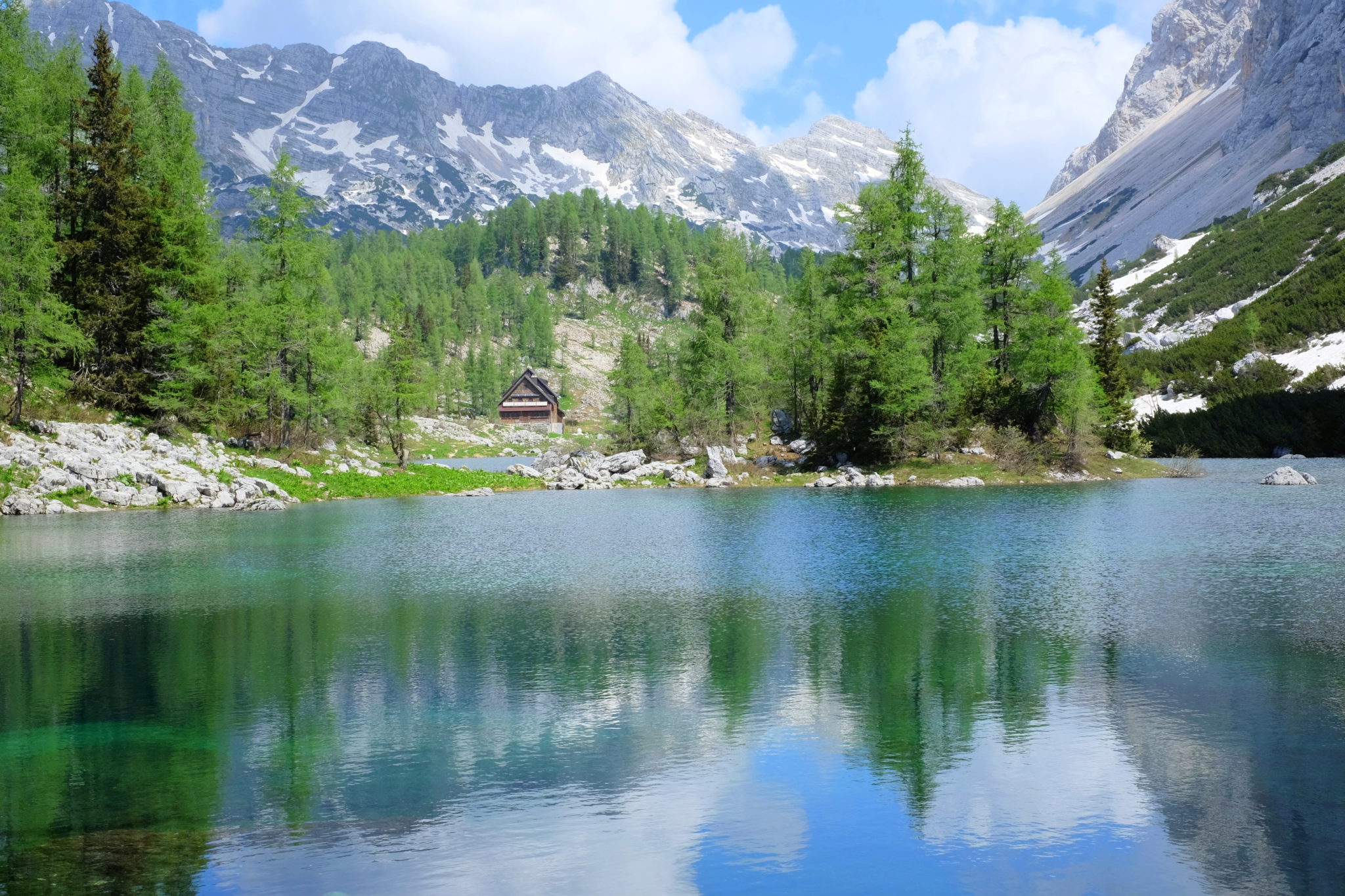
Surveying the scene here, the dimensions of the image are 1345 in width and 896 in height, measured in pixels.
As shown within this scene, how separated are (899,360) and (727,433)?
54.8 feet

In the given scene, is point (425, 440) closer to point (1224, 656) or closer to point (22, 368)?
point (22, 368)

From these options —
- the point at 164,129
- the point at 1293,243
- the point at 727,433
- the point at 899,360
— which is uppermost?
the point at 1293,243

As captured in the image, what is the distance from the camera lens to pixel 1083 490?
185 feet

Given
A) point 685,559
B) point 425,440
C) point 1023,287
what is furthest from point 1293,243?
point 685,559

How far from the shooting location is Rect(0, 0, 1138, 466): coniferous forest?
55.4 metres

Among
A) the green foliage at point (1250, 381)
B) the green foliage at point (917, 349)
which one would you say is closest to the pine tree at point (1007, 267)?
the green foliage at point (917, 349)

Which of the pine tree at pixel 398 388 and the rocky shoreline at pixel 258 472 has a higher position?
the pine tree at pixel 398 388

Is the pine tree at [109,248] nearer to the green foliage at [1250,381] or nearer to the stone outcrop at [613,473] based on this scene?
the stone outcrop at [613,473]

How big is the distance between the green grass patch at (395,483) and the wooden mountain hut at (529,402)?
94.6 meters

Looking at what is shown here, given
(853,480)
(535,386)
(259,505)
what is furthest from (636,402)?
(535,386)

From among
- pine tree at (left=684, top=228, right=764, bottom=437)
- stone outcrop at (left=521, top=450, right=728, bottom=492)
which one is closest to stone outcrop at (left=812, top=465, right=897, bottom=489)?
stone outcrop at (left=521, top=450, right=728, bottom=492)

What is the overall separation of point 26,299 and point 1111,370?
268ft

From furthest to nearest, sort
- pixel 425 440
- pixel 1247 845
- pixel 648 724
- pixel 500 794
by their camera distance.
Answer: pixel 425 440 → pixel 648 724 → pixel 500 794 → pixel 1247 845

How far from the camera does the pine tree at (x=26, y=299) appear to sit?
4825 cm
